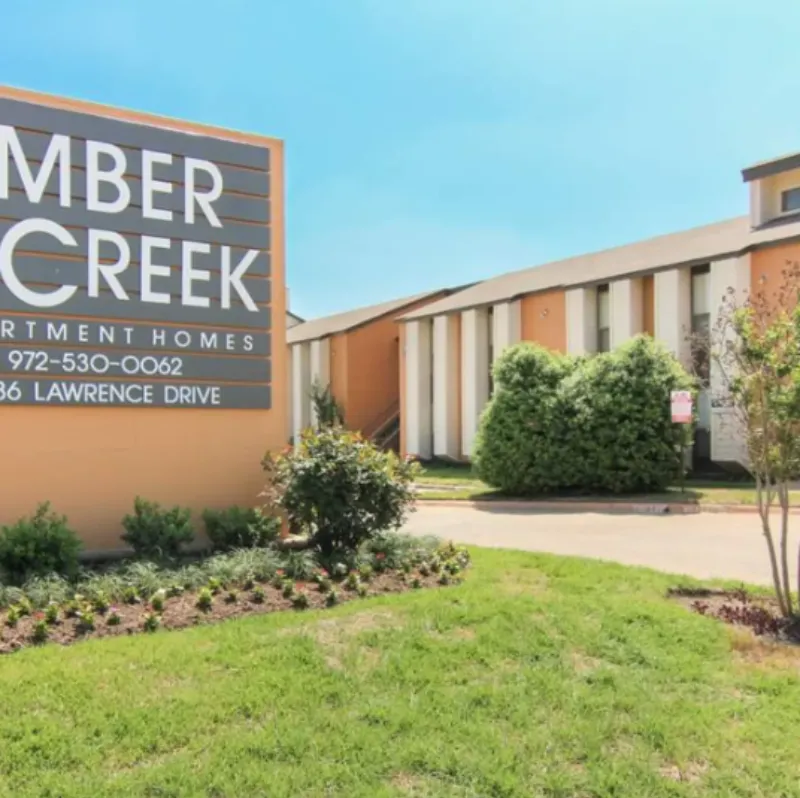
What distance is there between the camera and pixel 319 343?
1473 inches

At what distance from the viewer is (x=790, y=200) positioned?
75.3 ft

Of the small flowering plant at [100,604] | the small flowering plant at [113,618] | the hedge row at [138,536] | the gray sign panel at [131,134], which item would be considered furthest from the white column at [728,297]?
the small flowering plant at [113,618]

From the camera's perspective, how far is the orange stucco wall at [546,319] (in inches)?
993

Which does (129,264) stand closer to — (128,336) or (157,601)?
(128,336)

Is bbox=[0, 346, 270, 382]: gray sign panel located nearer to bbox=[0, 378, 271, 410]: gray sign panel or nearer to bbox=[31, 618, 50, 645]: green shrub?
bbox=[0, 378, 271, 410]: gray sign panel

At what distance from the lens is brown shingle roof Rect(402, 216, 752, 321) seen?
857 inches

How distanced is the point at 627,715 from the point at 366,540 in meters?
4.10

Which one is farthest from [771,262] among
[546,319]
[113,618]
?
[113,618]

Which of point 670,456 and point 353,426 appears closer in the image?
point 670,456

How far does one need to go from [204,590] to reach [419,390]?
2521 centimetres

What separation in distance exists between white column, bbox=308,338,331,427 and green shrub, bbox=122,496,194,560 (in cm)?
2868

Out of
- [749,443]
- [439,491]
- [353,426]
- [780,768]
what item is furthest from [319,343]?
[780,768]

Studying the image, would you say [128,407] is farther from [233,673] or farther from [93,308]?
[233,673]

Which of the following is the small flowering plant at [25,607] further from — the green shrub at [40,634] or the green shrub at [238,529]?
the green shrub at [238,529]
